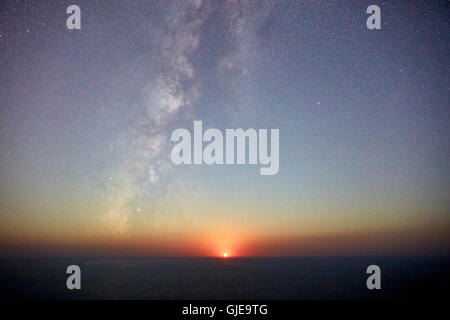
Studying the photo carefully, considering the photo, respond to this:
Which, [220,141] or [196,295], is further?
[196,295]

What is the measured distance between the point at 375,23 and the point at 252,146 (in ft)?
9.37
